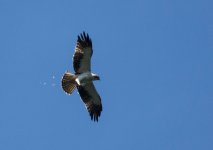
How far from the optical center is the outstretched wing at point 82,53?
1078 inches

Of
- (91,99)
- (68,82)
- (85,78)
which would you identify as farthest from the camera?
(91,99)

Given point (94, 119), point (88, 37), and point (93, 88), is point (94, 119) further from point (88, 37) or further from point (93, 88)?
point (88, 37)

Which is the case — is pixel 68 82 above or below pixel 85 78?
below

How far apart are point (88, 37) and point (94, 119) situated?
10.7 feet

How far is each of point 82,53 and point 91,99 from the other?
2016mm

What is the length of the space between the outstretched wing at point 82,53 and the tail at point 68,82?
0.88 feet

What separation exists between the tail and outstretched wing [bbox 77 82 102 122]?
1.92ft

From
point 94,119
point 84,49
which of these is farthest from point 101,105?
point 84,49

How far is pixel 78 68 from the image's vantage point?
27406 mm

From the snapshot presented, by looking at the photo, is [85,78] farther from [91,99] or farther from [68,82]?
[91,99]

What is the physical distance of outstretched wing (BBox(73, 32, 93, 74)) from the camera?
27.4 metres

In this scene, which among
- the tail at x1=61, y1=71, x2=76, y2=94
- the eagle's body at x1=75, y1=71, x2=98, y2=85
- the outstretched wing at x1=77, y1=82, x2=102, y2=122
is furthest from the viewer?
the outstretched wing at x1=77, y1=82, x2=102, y2=122

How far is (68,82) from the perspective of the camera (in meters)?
Result: 27.4

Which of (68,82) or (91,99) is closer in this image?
(68,82)
